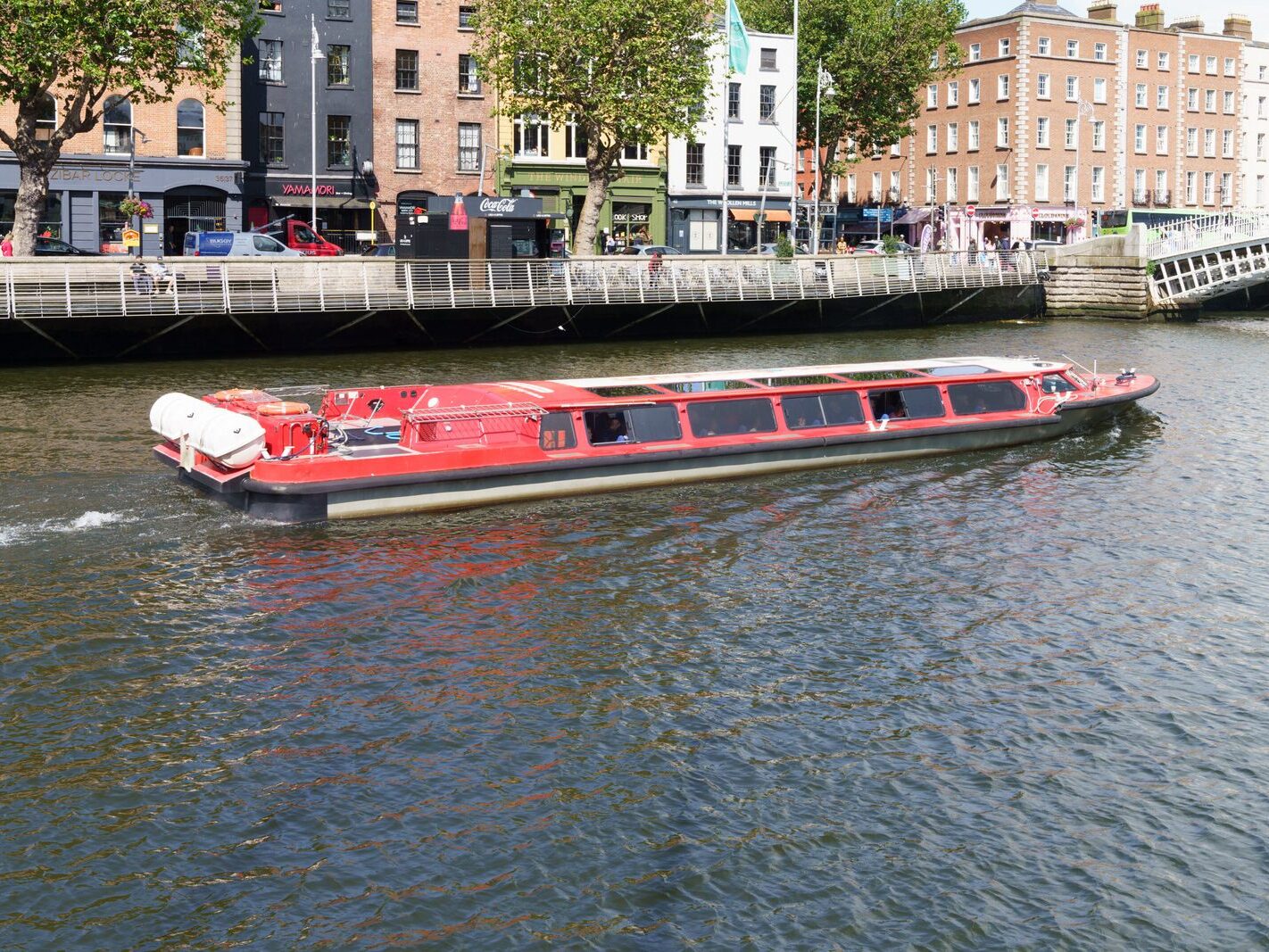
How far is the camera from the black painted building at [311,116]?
69125 millimetres

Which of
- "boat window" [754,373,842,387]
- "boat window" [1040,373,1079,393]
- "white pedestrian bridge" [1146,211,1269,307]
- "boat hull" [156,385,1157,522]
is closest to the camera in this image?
"boat hull" [156,385,1157,522]

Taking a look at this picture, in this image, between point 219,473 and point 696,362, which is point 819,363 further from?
point 219,473

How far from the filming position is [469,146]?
2876 inches

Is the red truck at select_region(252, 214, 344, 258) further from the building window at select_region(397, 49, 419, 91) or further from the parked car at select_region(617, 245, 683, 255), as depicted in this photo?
the parked car at select_region(617, 245, 683, 255)

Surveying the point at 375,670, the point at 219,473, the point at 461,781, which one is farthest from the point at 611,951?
the point at 219,473

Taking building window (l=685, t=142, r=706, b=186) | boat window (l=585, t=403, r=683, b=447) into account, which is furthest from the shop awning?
boat window (l=585, t=403, r=683, b=447)

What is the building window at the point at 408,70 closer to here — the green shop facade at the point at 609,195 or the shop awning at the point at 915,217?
the green shop facade at the point at 609,195

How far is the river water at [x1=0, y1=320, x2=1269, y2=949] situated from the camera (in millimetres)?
12641

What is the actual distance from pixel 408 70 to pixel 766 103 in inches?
869

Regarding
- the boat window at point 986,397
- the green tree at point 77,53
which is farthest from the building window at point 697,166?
the boat window at point 986,397

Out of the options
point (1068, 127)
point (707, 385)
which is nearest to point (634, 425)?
point (707, 385)

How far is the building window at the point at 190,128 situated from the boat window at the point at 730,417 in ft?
141

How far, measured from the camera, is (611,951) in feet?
39.1

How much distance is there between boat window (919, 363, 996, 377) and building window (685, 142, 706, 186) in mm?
49182
